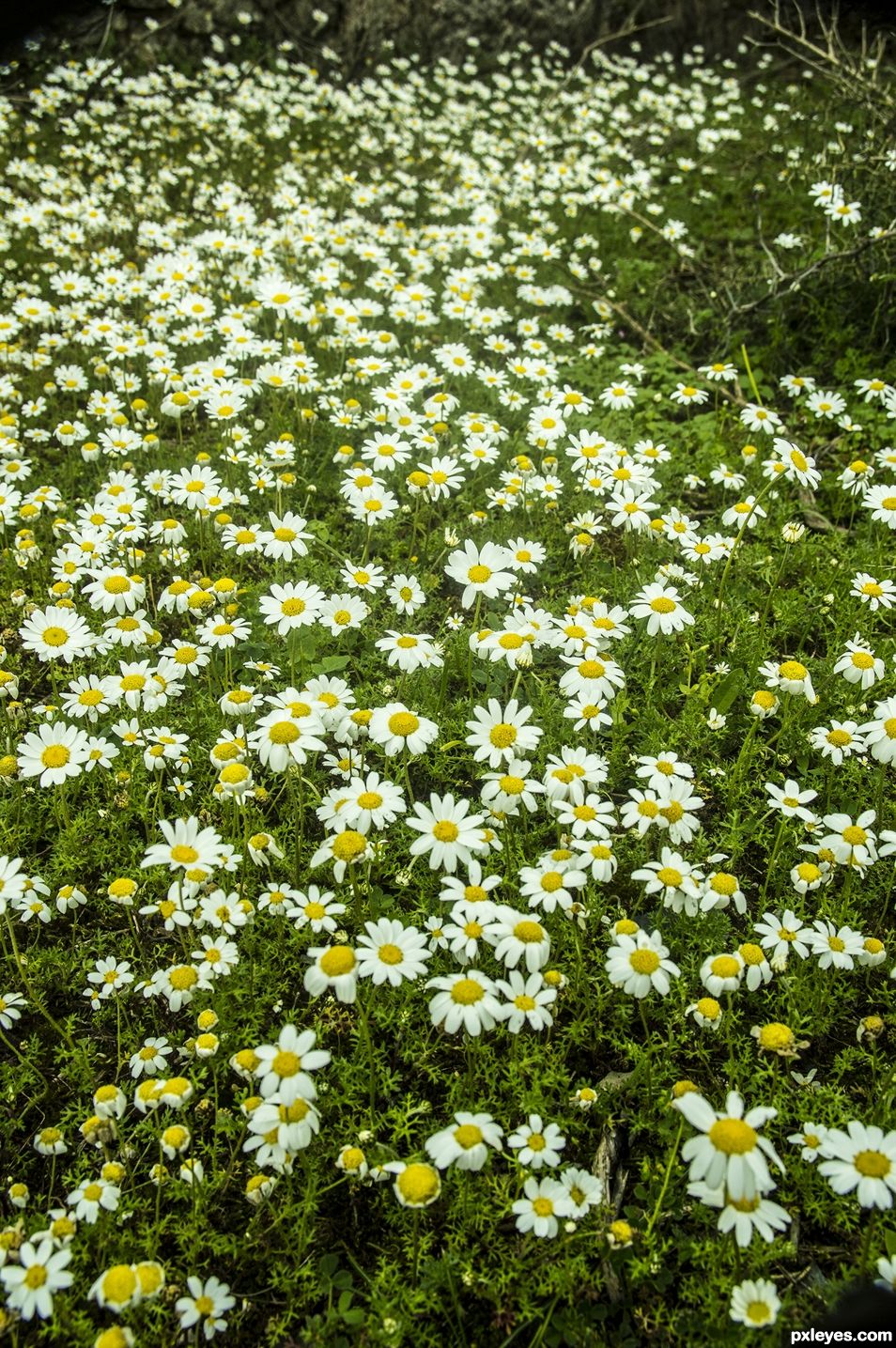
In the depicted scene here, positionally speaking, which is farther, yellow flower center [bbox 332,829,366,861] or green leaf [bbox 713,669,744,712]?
green leaf [bbox 713,669,744,712]

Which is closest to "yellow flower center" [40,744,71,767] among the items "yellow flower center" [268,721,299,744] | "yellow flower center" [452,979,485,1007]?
"yellow flower center" [268,721,299,744]

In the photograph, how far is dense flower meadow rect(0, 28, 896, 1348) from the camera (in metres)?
2.05

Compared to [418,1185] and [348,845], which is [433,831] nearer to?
[348,845]

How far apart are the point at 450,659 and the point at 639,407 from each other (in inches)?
107

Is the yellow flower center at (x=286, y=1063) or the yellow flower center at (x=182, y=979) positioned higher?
the yellow flower center at (x=286, y=1063)

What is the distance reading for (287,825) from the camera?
305 cm

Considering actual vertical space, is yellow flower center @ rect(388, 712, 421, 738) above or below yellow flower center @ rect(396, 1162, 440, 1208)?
above

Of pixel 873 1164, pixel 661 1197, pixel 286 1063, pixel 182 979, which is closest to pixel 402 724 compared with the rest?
pixel 182 979

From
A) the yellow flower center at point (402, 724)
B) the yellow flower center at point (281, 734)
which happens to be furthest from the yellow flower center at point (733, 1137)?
the yellow flower center at point (281, 734)

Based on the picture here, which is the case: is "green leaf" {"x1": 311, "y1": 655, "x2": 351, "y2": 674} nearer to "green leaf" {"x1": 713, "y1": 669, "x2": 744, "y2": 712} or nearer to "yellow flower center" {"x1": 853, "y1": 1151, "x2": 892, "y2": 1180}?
"green leaf" {"x1": 713, "y1": 669, "x2": 744, "y2": 712}

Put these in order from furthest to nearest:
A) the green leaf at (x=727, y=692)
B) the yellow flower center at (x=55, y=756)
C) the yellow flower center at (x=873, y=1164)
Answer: the green leaf at (x=727, y=692), the yellow flower center at (x=55, y=756), the yellow flower center at (x=873, y=1164)

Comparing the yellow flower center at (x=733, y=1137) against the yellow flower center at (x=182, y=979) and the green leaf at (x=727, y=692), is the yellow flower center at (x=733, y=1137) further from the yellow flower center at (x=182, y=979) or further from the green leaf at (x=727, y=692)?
the green leaf at (x=727, y=692)

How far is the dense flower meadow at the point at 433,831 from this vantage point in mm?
2049

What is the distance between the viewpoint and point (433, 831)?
8.25 feet
